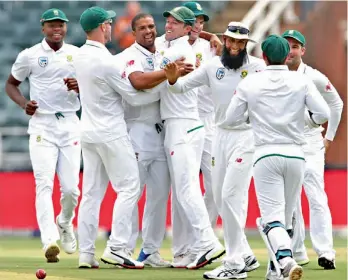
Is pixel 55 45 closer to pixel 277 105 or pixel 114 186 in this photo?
pixel 114 186

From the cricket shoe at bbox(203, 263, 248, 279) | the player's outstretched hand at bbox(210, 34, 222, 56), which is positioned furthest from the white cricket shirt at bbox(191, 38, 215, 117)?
the cricket shoe at bbox(203, 263, 248, 279)

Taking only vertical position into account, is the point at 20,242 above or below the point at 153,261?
below

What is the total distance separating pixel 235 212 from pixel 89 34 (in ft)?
7.59

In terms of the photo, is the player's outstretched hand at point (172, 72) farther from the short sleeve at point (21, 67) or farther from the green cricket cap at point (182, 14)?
the short sleeve at point (21, 67)

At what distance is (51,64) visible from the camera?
12.3m

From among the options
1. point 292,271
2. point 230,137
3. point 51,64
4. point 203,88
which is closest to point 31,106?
point 51,64

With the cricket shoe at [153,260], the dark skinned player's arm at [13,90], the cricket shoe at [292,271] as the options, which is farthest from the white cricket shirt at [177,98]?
the cricket shoe at [292,271]

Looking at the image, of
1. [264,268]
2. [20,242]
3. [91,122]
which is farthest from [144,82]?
[20,242]

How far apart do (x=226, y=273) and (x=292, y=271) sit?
4.13 ft

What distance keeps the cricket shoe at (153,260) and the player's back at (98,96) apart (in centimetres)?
132

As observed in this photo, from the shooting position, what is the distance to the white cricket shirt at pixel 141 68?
11.0 m

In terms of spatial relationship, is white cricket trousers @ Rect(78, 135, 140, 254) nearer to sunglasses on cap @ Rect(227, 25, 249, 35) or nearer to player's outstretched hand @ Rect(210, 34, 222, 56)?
player's outstretched hand @ Rect(210, 34, 222, 56)

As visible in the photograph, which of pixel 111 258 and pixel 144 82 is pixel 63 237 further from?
pixel 144 82

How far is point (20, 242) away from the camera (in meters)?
16.5
